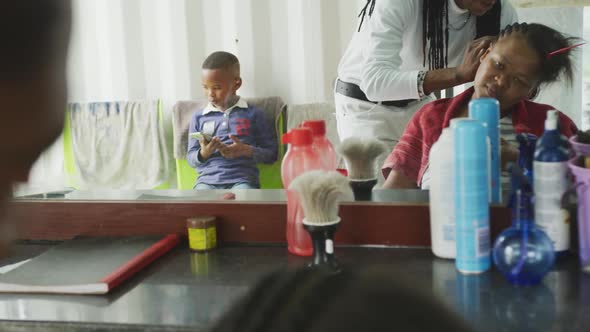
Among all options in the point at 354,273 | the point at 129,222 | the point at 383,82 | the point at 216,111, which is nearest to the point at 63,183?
the point at 129,222

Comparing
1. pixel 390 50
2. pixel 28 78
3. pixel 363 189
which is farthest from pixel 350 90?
pixel 28 78

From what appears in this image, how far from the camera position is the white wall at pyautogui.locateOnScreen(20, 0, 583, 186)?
1.08 metres

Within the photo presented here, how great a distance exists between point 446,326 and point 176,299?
0.65 m

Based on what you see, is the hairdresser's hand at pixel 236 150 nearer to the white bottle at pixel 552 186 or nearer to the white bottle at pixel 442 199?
the white bottle at pixel 442 199

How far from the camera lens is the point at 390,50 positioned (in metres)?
1.06

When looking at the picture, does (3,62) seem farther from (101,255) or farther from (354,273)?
(101,255)

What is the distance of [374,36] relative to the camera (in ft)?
3.52

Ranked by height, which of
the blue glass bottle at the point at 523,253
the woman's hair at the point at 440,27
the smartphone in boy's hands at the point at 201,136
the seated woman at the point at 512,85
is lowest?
the blue glass bottle at the point at 523,253

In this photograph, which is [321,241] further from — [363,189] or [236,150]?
[236,150]

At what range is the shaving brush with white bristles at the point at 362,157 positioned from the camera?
1.01 m

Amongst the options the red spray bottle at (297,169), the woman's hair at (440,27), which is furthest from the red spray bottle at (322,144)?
the woman's hair at (440,27)

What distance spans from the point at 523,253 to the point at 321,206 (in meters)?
0.27

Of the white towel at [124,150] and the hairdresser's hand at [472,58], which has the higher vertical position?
the hairdresser's hand at [472,58]

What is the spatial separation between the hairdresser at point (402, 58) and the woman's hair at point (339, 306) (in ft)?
2.82
